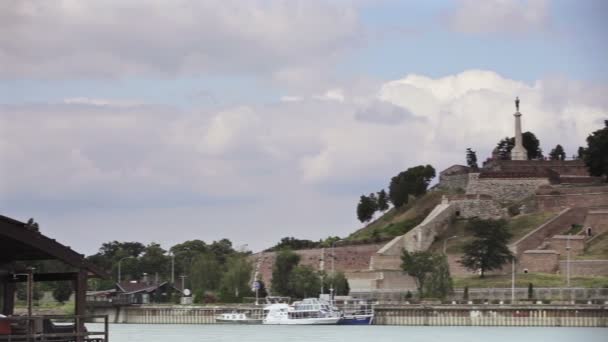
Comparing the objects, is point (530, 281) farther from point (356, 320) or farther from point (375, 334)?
point (375, 334)

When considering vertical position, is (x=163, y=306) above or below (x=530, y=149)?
below

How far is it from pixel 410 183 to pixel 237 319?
38.2 metres

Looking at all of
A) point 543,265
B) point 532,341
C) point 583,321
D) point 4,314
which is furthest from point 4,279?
point 543,265

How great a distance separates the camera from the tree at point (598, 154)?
397 ft

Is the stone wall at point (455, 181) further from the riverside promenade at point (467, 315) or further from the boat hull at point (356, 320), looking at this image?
the boat hull at point (356, 320)

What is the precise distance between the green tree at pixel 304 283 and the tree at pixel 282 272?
1381 millimetres

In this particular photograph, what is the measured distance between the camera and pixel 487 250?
109m

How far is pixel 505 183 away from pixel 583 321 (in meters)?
36.3

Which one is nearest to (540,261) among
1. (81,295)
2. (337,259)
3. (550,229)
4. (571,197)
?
(550,229)

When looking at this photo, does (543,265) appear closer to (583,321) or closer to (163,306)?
(583,321)


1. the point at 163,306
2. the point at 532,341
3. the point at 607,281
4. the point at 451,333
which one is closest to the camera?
the point at 532,341

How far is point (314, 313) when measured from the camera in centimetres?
10394

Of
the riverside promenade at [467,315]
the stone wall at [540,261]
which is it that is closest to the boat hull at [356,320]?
the riverside promenade at [467,315]

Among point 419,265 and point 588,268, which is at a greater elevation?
point 419,265
